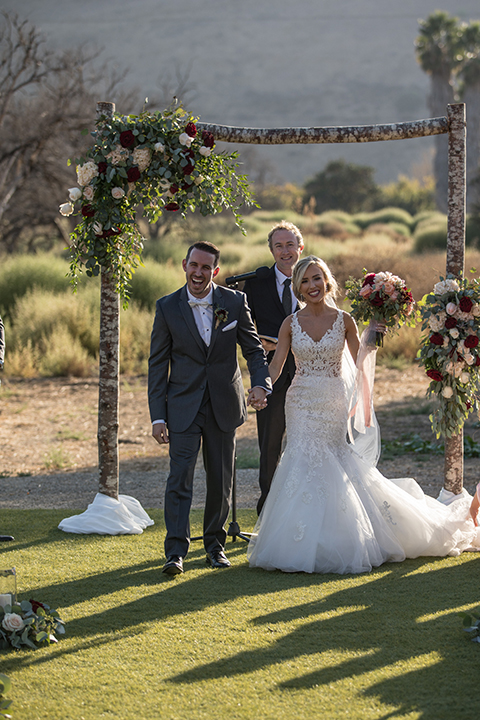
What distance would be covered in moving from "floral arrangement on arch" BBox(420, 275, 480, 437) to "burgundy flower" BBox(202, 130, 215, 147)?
1.88 m

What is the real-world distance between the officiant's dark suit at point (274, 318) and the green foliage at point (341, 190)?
35.4m

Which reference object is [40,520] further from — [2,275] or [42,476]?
[2,275]

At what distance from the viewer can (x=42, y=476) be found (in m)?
8.34

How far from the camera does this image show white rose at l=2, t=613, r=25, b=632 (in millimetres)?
3691

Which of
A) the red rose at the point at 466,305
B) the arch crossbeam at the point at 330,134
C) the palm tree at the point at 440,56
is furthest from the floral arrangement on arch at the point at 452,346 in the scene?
the palm tree at the point at 440,56

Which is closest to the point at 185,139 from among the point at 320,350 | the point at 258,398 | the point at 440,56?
the point at 320,350

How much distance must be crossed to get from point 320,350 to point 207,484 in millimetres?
1152

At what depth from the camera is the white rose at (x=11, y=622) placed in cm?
369

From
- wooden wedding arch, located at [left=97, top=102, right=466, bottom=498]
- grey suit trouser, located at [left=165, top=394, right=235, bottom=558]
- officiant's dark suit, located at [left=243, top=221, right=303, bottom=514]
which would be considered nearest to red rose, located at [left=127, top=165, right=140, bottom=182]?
wooden wedding arch, located at [left=97, top=102, right=466, bottom=498]

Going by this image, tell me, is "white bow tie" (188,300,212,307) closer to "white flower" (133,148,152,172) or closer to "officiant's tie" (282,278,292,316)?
"officiant's tie" (282,278,292,316)

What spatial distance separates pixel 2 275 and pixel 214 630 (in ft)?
50.4

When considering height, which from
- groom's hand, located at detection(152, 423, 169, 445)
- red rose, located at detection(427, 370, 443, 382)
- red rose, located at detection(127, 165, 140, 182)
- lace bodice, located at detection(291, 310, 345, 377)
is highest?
red rose, located at detection(127, 165, 140, 182)

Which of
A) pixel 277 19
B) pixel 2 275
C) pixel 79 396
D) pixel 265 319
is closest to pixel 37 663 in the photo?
pixel 265 319

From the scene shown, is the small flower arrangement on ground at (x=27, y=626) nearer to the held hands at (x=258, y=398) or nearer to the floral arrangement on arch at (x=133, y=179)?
the held hands at (x=258, y=398)
